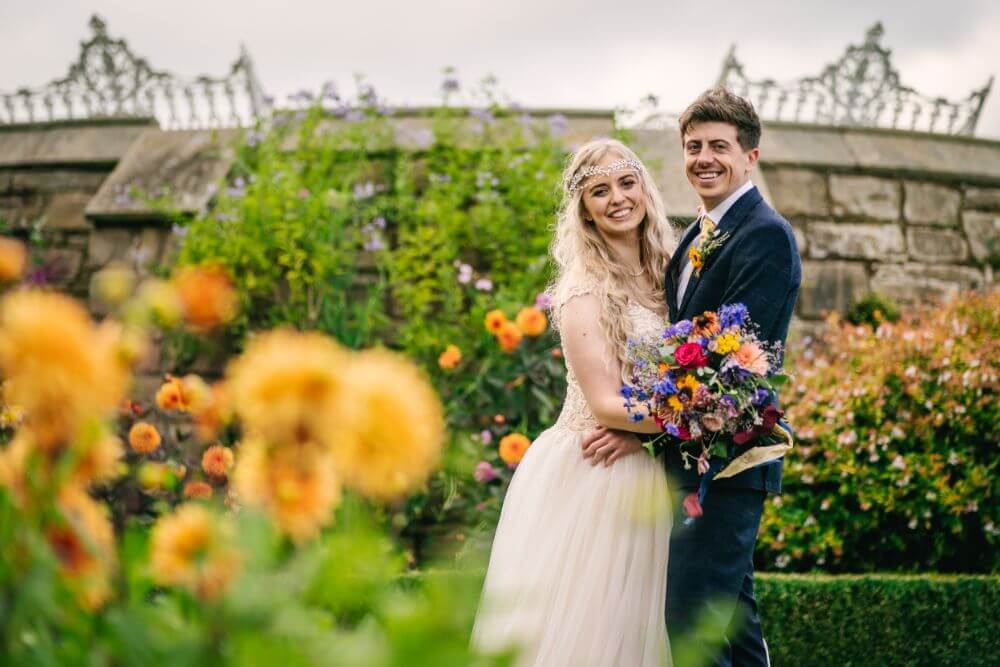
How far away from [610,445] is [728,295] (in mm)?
602

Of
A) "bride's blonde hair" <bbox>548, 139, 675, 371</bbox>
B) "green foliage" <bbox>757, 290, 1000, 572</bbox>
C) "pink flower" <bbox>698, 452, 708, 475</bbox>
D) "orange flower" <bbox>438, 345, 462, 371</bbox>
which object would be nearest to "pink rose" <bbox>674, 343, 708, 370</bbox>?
"pink flower" <bbox>698, 452, 708, 475</bbox>

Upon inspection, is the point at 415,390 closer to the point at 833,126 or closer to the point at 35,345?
the point at 35,345

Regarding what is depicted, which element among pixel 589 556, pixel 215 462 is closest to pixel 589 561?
pixel 589 556

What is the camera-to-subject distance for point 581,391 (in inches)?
108

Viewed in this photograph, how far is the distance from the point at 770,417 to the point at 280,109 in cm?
517

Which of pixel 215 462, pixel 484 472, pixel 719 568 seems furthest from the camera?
pixel 484 472

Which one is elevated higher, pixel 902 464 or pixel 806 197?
pixel 806 197

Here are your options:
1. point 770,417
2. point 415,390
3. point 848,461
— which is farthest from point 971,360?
point 415,390

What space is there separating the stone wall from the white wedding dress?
3.73m

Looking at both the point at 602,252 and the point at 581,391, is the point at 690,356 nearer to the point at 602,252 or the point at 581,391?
the point at 581,391

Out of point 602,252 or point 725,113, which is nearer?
point 725,113

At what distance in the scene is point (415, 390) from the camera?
0.61m

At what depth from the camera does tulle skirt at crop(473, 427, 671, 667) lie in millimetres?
2430

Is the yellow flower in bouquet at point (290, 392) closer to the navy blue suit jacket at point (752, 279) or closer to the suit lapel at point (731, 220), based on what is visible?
the navy blue suit jacket at point (752, 279)
